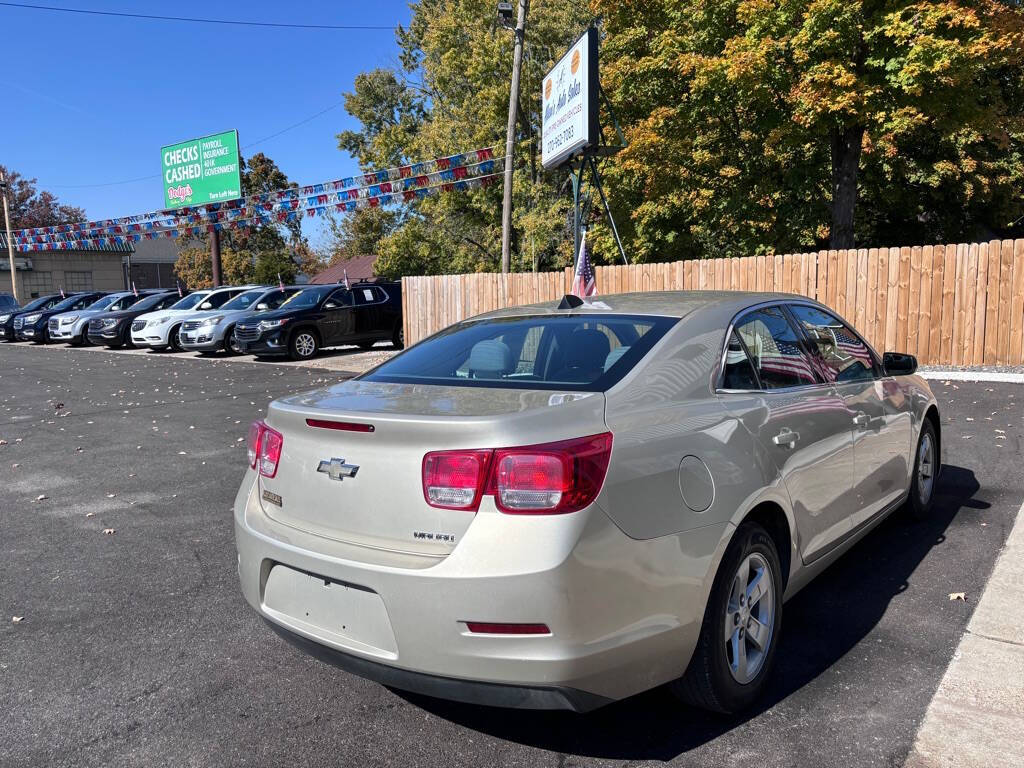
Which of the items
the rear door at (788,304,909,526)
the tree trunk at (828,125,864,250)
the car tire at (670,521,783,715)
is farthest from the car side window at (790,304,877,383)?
the tree trunk at (828,125,864,250)

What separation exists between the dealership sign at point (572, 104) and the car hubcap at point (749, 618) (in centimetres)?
1214

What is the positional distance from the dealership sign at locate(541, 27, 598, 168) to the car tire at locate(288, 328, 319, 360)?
6.77 meters

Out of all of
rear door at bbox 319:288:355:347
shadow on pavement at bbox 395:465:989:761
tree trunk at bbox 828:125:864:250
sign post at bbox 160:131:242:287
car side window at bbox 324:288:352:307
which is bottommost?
shadow on pavement at bbox 395:465:989:761

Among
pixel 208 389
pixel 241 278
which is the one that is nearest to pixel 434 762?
pixel 208 389

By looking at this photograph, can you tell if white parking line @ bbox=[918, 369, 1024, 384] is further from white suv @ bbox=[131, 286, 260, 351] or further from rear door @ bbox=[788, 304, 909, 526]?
white suv @ bbox=[131, 286, 260, 351]

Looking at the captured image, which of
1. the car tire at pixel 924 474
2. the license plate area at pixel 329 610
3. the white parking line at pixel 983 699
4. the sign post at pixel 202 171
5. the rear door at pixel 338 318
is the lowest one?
the white parking line at pixel 983 699

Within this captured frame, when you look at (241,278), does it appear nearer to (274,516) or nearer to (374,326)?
(374,326)

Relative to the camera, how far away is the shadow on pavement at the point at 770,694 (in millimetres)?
2697

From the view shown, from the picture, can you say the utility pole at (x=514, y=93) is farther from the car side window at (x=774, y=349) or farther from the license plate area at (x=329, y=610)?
the license plate area at (x=329, y=610)

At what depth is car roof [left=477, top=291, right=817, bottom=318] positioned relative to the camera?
333 cm

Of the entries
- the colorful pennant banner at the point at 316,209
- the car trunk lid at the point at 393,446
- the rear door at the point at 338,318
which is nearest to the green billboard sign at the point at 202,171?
the colorful pennant banner at the point at 316,209

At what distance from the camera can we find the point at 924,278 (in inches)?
507

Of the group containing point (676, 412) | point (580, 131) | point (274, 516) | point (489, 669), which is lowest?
point (489, 669)

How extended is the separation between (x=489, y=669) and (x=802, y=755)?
112 centimetres
